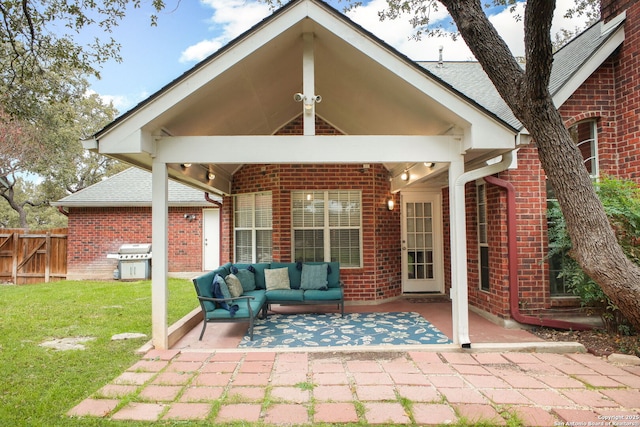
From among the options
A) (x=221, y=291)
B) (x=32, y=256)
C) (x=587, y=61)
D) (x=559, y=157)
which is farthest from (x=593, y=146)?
(x=32, y=256)

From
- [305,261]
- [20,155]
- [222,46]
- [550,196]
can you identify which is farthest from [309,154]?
[20,155]

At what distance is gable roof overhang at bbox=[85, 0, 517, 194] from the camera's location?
176 inches

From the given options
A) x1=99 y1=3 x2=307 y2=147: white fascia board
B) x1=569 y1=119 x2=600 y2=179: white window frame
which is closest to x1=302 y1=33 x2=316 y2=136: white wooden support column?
x1=99 y1=3 x2=307 y2=147: white fascia board

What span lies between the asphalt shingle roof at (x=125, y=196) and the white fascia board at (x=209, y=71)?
7.30 metres

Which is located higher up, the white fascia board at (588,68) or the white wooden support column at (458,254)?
the white fascia board at (588,68)

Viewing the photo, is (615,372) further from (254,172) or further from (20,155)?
(20,155)

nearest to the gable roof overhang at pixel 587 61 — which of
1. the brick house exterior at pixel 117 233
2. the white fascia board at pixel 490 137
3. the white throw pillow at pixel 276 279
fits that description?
the white fascia board at pixel 490 137

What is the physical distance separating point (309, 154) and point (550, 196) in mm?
4087

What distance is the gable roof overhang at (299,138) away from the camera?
14.7 feet

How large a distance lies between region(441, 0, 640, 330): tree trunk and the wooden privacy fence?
45.4 feet

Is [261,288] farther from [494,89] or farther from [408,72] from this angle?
[494,89]

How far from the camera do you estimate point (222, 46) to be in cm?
441

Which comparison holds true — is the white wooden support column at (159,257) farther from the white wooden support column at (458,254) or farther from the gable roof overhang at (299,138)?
the white wooden support column at (458,254)

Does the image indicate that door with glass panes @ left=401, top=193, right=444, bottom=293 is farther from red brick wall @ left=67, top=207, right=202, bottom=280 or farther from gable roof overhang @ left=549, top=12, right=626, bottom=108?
red brick wall @ left=67, top=207, right=202, bottom=280
